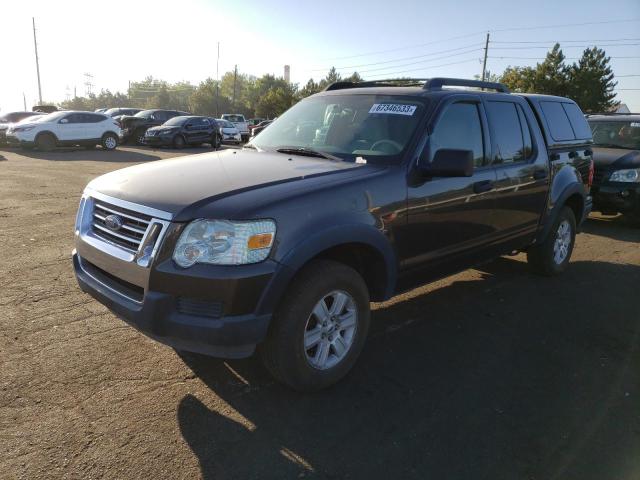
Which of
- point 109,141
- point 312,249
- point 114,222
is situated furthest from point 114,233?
point 109,141

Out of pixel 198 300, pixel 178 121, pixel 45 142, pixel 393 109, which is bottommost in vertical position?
pixel 45 142

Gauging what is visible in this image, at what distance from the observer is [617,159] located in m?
8.34

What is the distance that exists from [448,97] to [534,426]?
2397 mm

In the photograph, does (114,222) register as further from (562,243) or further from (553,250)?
(562,243)

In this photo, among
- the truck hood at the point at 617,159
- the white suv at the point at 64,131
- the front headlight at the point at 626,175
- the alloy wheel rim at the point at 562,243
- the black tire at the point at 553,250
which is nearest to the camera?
the black tire at the point at 553,250

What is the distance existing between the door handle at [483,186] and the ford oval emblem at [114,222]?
2.68m

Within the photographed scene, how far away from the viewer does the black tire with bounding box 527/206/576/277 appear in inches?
215

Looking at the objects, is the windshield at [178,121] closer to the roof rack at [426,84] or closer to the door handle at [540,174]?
the roof rack at [426,84]

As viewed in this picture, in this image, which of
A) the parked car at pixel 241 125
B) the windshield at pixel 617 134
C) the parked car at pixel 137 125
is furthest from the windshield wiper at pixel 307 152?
the parked car at pixel 241 125

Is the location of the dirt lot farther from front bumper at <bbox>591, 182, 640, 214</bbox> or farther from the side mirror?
front bumper at <bbox>591, 182, 640, 214</bbox>

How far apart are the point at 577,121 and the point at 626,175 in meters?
3.01

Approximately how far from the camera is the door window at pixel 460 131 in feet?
12.3

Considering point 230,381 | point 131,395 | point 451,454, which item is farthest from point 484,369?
point 131,395

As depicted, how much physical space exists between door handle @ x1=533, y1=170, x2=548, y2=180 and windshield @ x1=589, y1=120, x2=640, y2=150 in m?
5.18
